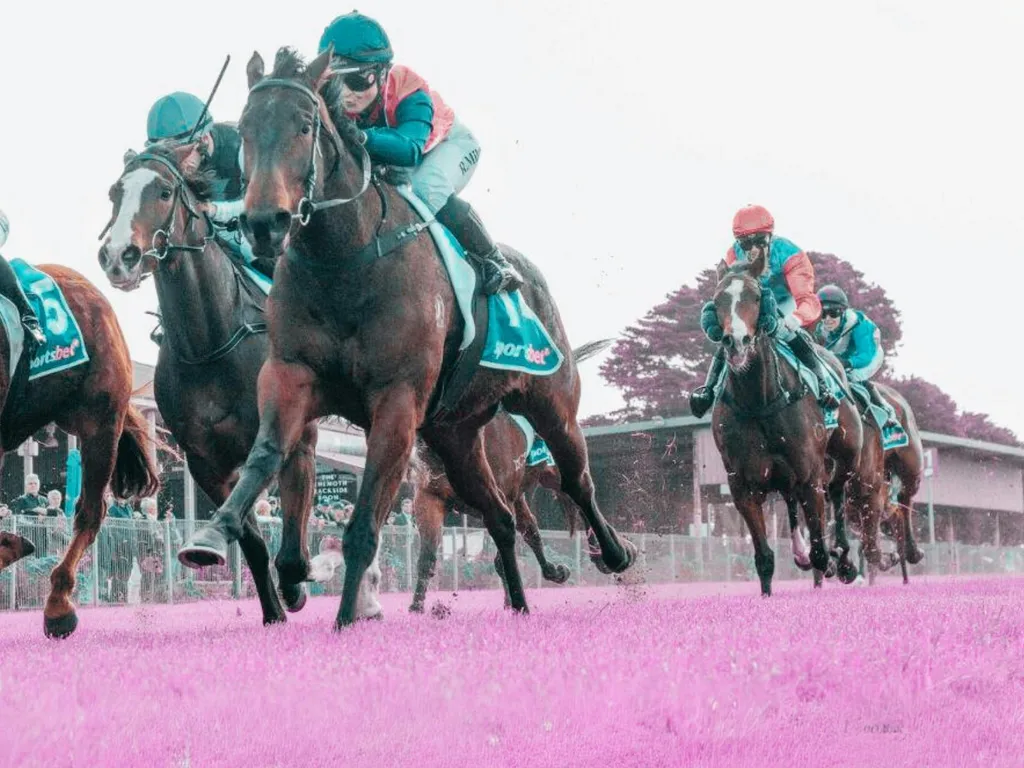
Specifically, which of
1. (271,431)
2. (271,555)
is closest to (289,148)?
(271,431)

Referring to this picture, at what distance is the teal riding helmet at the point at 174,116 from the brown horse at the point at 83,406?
0.94 meters

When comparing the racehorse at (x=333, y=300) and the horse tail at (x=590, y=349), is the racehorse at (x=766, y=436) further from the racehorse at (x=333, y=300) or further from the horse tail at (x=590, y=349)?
the racehorse at (x=333, y=300)

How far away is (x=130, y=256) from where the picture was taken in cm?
678

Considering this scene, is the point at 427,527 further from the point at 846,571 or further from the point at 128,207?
the point at 128,207

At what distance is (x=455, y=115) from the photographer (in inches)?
299

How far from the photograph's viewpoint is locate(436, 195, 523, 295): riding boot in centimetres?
725

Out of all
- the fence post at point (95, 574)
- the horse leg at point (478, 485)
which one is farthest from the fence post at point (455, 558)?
the horse leg at point (478, 485)

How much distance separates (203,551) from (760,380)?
22.8ft

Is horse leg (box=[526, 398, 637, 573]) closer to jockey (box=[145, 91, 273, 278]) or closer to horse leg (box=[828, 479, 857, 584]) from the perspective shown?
jockey (box=[145, 91, 273, 278])

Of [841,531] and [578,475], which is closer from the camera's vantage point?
[578,475]

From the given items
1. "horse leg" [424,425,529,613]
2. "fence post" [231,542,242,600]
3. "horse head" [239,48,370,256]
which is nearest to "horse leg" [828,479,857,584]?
"horse leg" [424,425,529,613]

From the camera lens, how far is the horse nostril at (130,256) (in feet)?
22.1

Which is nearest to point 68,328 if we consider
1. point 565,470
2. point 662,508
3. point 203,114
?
point 203,114

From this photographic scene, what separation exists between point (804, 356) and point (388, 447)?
682cm
